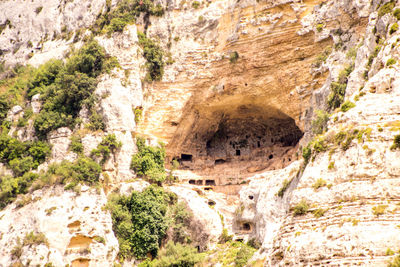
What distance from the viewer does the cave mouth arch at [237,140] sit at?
4966cm

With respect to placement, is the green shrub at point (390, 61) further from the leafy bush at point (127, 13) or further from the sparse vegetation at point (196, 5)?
the leafy bush at point (127, 13)

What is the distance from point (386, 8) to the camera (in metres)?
32.3

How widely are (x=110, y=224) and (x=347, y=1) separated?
2548 cm

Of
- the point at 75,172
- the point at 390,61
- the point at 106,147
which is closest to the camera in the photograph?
the point at 390,61

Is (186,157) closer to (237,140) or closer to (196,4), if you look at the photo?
(237,140)

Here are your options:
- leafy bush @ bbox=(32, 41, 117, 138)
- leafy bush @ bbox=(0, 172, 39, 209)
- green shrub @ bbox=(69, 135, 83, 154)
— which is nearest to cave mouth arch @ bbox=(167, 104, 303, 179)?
green shrub @ bbox=(69, 135, 83, 154)

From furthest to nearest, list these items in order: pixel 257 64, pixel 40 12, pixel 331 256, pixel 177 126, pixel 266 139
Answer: pixel 40 12 → pixel 266 139 → pixel 177 126 → pixel 257 64 → pixel 331 256

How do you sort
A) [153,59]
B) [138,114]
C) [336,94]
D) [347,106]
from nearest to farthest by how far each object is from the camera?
[347,106] < [336,94] < [138,114] < [153,59]

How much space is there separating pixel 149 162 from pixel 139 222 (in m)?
6.03

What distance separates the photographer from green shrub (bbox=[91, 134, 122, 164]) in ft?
144

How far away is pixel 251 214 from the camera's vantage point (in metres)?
38.3

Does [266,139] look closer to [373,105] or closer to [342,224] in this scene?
[373,105]

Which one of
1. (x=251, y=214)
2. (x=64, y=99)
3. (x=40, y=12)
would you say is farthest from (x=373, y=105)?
(x=40, y=12)

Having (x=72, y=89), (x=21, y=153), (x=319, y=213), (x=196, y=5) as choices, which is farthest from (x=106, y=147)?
(x=319, y=213)
